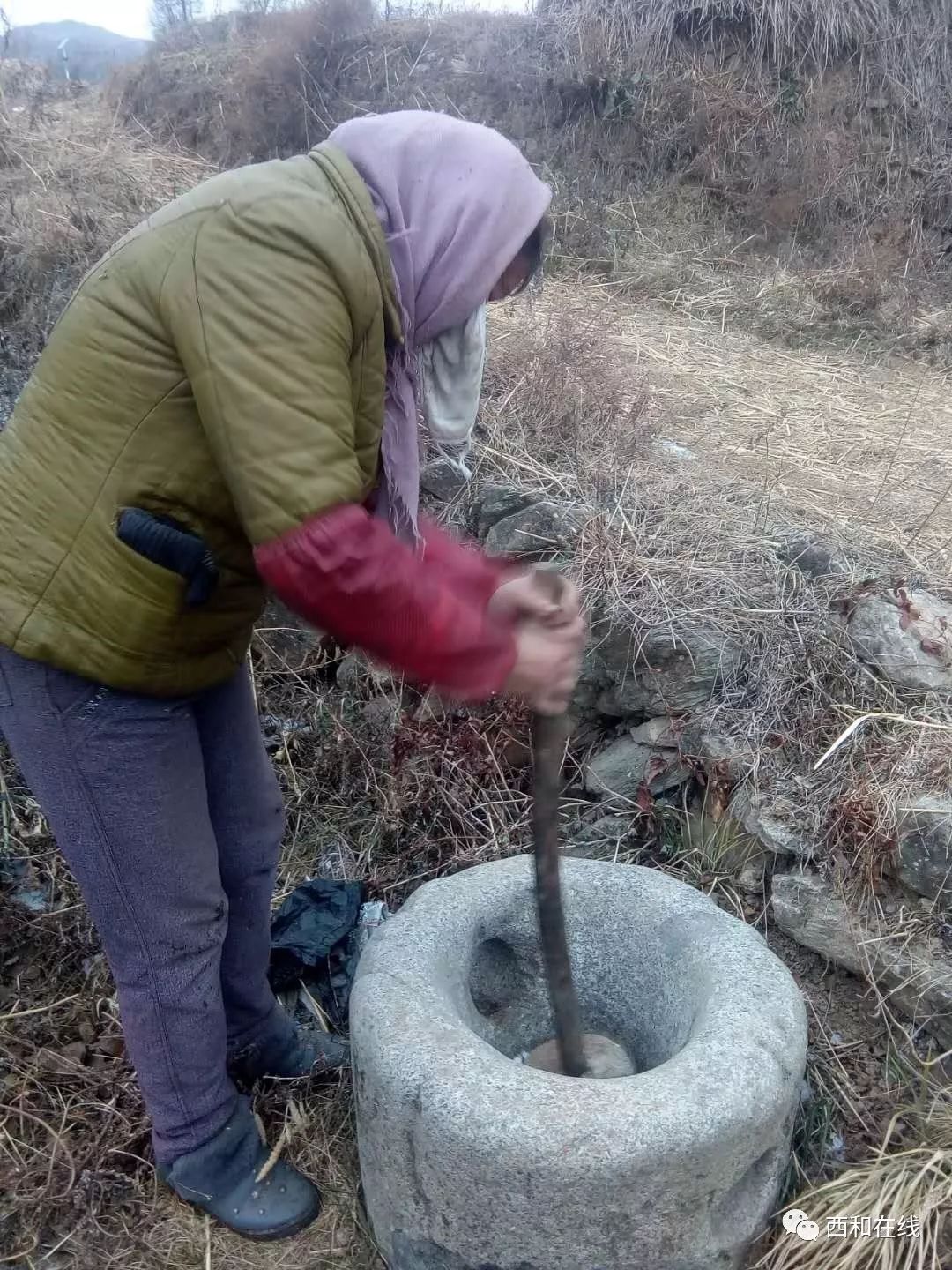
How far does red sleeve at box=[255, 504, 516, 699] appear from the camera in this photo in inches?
54.3

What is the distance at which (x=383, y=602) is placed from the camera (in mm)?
1438

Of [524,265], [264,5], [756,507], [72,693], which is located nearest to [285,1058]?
[72,693]

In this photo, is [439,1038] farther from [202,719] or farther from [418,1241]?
[202,719]

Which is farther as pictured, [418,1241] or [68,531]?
[418,1241]

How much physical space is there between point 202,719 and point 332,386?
86 cm

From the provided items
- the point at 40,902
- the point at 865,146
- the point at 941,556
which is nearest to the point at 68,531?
the point at 40,902

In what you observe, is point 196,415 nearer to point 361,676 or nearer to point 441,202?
point 441,202

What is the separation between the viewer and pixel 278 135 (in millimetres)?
7551

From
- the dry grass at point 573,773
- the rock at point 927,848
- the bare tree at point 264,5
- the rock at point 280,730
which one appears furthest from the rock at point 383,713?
the bare tree at point 264,5

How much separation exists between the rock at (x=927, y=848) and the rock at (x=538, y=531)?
129 cm

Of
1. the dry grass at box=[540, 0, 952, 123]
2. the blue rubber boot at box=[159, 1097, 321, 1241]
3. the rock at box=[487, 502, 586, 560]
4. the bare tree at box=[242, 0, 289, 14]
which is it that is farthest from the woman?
the bare tree at box=[242, 0, 289, 14]

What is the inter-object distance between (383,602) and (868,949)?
1595 millimetres

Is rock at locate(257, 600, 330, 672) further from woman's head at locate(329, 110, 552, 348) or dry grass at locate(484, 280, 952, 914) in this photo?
woman's head at locate(329, 110, 552, 348)

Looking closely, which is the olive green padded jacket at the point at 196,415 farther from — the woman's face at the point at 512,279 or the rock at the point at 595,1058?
the rock at the point at 595,1058
